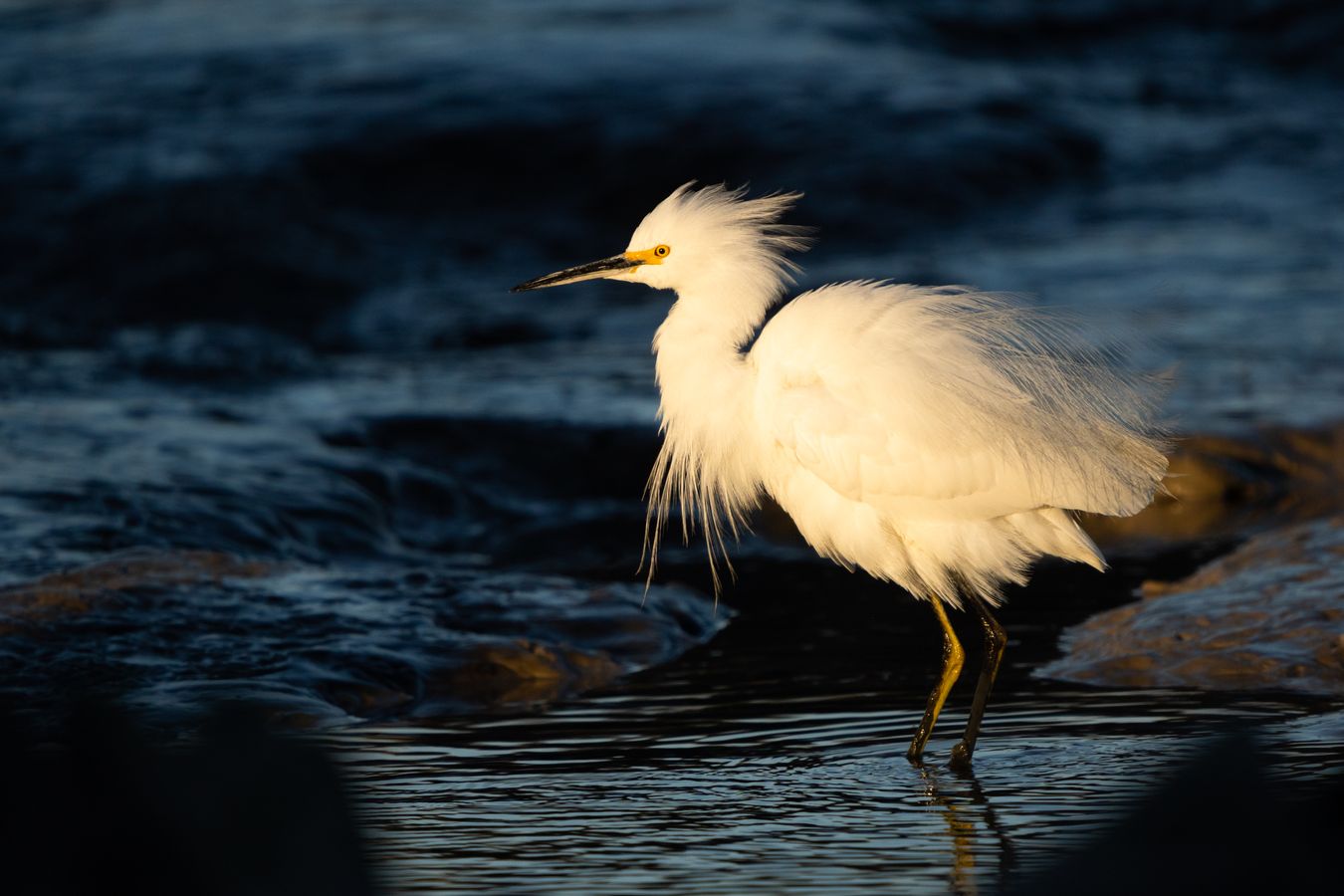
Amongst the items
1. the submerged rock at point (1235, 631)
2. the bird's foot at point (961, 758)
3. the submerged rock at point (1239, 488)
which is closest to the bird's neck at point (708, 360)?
the bird's foot at point (961, 758)

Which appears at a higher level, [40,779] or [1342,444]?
[40,779]

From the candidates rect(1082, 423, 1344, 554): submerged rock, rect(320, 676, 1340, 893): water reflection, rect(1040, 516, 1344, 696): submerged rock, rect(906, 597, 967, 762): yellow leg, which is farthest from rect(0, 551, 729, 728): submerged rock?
rect(1082, 423, 1344, 554): submerged rock

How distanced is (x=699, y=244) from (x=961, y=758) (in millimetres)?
1843

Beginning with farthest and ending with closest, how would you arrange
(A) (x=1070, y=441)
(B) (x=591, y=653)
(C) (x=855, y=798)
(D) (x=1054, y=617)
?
(D) (x=1054, y=617) → (B) (x=591, y=653) → (A) (x=1070, y=441) → (C) (x=855, y=798)

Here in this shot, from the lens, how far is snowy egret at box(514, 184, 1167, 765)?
16.4 feet

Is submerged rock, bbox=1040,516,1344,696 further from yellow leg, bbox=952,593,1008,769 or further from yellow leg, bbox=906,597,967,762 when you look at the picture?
yellow leg, bbox=906,597,967,762


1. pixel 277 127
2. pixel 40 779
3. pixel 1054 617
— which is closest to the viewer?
pixel 40 779

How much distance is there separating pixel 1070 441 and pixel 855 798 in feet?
4.22

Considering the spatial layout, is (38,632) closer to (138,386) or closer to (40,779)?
(40,779)

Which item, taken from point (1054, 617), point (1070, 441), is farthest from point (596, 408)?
point (1070, 441)

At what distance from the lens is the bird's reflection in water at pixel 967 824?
381 centimetres

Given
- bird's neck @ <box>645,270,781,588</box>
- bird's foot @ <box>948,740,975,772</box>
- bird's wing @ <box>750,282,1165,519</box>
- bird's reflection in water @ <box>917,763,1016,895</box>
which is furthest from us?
bird's neck @ <box>645,270,781,588</box>

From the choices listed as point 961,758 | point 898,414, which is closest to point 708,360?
point 898,414

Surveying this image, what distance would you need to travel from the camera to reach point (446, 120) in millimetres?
17172
